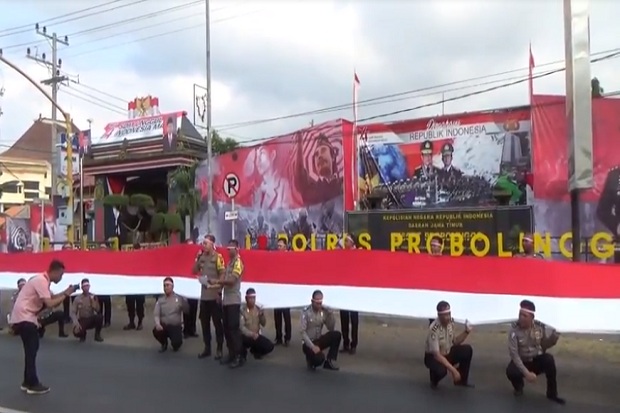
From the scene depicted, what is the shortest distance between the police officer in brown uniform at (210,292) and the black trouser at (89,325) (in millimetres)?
3020

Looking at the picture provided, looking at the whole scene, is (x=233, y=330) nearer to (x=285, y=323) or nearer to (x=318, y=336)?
(x=318, y=336)

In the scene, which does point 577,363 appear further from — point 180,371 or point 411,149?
point 411,149

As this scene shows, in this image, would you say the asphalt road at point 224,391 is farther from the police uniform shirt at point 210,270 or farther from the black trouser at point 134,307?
the black trouser at point 134,307

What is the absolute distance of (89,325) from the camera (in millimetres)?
12523

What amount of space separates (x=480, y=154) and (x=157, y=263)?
486 inches

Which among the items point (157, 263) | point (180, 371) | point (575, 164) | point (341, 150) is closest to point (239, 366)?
point (180, 371)

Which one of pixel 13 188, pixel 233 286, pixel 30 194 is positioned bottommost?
pixel 233 286

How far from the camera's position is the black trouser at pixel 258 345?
10.1 m

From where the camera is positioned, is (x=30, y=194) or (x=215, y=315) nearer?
(x=215, y=315)

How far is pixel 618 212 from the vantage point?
62.5 feet

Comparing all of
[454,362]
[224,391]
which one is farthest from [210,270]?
[454,362]

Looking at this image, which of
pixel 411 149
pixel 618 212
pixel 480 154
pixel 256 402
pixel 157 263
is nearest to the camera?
pixel 256 402

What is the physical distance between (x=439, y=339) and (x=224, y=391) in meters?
2.64

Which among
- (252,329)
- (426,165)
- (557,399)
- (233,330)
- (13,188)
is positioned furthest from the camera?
(13,188)
